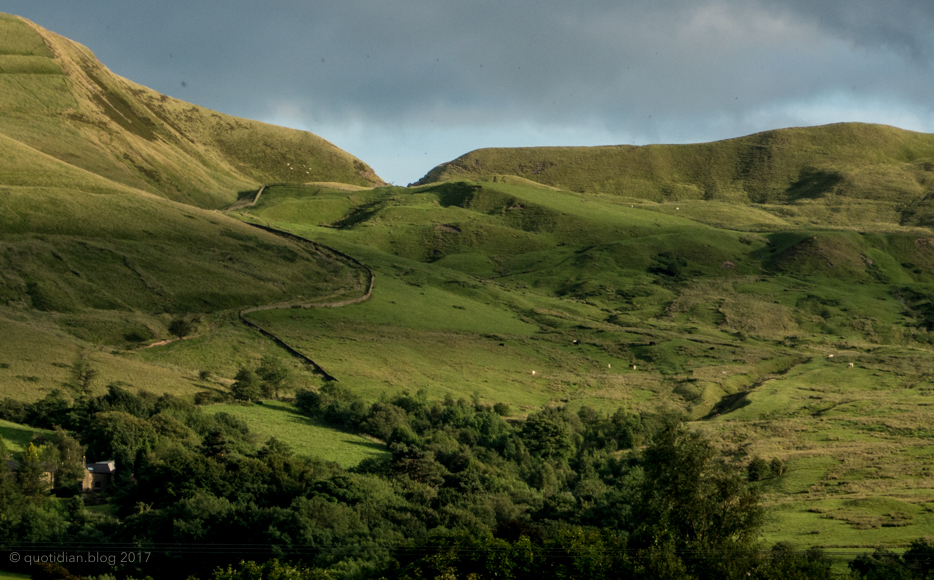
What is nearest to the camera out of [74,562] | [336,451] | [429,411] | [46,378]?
[74,562]

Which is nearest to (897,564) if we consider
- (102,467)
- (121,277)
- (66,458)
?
(102,467)

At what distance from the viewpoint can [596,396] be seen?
282 feet

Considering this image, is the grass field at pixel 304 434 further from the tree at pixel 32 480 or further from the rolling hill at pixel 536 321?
the tree at pixel 32 480

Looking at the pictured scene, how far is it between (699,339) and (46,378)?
79.0 m

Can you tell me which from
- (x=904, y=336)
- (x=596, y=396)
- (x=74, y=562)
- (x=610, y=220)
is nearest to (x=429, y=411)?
(x=596, y=396)

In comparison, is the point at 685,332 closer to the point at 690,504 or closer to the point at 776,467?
the point at 776,467

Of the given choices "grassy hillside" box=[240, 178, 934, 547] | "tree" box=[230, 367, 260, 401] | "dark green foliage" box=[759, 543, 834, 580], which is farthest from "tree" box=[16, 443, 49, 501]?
"grassy hillside" box=[240, 178, 934, 547]

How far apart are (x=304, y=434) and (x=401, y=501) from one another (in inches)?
692

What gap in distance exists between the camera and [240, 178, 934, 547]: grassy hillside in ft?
189

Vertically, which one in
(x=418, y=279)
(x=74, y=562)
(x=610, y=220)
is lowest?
(x=74, y=562)

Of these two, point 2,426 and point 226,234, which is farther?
point 226,234

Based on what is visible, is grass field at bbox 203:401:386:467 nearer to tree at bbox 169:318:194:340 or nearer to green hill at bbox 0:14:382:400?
green hill at bbox 0:14:382:400

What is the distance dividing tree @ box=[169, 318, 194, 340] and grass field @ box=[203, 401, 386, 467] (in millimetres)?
22520

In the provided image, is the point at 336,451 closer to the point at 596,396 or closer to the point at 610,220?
the point at 596,396
